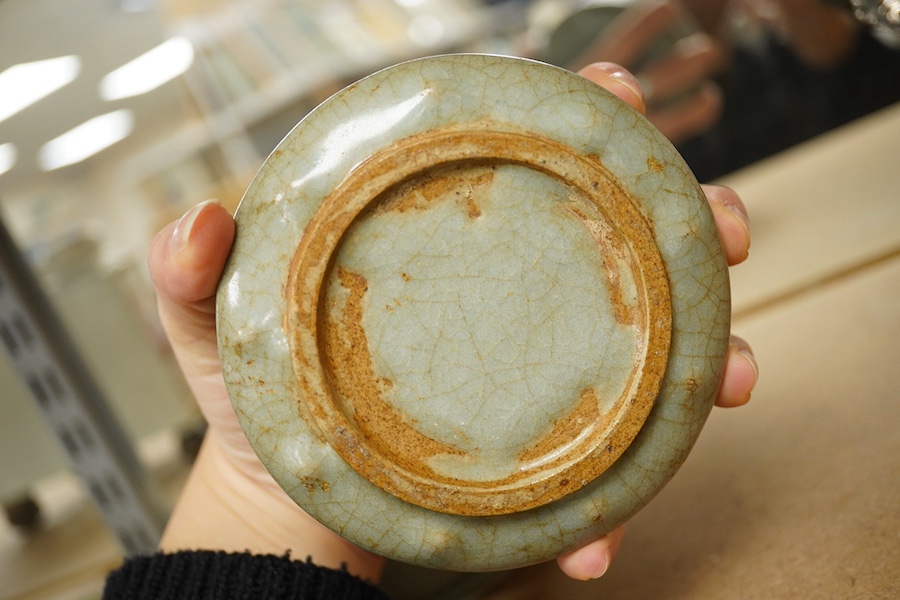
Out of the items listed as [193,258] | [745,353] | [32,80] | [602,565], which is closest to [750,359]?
[745,353]

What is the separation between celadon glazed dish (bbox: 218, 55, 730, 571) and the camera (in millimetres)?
576

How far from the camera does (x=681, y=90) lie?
1853 millimetres

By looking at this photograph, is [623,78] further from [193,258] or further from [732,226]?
[193,258]

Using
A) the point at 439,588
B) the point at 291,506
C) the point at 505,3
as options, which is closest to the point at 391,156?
the point at 291,506

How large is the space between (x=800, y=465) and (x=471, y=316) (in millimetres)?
452

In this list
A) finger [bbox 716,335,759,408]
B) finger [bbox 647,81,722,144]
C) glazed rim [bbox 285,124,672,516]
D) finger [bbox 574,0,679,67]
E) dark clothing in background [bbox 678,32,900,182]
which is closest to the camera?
glazed rim [bbox 285,124,672,516]

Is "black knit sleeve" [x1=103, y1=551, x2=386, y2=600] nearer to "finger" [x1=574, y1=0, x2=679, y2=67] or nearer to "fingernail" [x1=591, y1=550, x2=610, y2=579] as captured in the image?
"fingernail" [x1=591, y1=550, x2=610, y2=579]

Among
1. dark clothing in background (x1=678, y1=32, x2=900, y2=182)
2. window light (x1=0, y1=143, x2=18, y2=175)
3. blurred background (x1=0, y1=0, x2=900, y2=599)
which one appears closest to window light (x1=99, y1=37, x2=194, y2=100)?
blurred background (x1=0, y1=0, x2=900, y2=599)

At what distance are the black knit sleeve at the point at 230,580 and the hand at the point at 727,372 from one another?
214mm

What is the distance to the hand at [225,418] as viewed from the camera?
60cm

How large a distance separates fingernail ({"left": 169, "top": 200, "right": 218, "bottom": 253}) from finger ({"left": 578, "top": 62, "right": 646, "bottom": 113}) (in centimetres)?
40

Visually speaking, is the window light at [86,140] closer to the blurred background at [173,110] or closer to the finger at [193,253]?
the blurred background at [173,110]

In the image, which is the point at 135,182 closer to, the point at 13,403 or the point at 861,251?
the point at 13,403

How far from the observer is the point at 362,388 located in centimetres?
60
